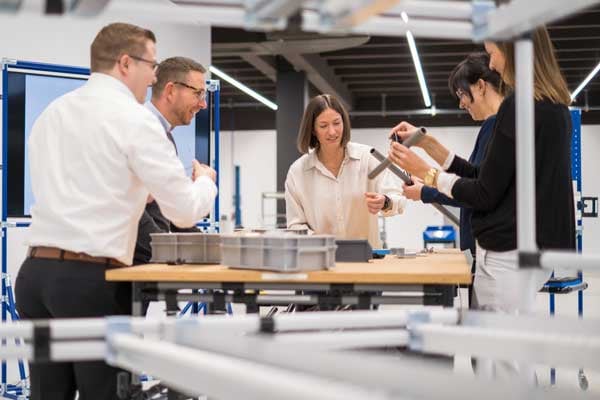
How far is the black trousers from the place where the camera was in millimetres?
2365

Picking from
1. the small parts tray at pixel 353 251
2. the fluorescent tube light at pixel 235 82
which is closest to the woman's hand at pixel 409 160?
the small parts tray at pixel 353 251

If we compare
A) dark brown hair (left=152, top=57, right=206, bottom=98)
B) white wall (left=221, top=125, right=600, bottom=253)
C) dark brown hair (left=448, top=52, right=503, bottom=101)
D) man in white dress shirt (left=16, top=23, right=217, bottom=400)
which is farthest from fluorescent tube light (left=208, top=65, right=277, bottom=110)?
man in white dress shirt (left=16, top=23, right=217, bottom=400)

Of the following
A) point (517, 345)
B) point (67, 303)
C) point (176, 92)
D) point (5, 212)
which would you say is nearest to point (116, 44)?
point (67, 303)

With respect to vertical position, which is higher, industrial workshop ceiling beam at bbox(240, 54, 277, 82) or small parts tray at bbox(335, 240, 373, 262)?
industrial workshop ceiling beam at bbox(240, 54, 277, 82)

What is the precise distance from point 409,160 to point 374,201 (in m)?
0.74

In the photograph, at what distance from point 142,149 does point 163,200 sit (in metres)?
0.17

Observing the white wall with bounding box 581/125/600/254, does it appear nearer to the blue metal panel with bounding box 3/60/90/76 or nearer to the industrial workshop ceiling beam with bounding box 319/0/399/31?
the blue metal panel with bounding box 3/60/90/76

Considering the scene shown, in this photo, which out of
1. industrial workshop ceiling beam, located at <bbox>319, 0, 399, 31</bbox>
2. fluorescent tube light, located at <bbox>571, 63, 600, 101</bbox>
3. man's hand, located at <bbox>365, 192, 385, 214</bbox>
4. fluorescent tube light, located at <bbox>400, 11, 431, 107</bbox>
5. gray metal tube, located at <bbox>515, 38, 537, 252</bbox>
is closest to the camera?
industrial workshop ceiling beam, located at <bbox>319, 0, 399, 31</bbox>

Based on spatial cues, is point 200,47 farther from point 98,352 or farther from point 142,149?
point 98,352

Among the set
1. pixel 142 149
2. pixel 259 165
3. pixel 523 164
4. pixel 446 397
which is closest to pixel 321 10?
pixel 523 164

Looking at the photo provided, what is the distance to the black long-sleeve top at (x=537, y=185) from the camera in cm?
249

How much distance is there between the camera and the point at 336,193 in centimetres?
387

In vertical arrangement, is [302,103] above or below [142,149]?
above

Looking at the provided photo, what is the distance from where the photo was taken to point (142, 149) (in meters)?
2.34
